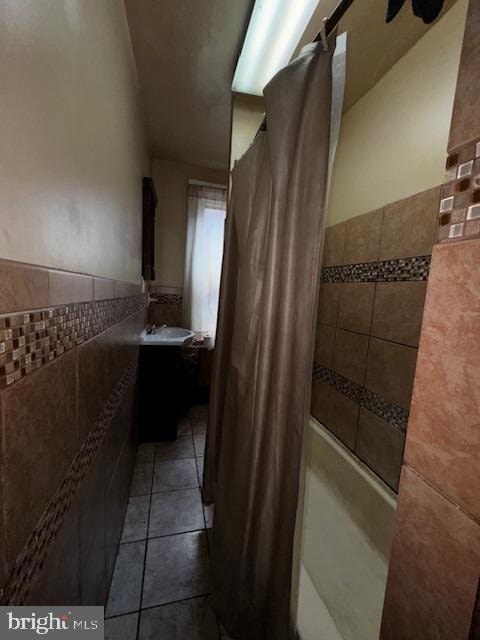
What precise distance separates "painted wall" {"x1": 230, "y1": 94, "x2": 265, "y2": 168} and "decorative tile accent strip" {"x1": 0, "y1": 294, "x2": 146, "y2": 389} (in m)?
1.27

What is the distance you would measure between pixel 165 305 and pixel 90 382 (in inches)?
78.8

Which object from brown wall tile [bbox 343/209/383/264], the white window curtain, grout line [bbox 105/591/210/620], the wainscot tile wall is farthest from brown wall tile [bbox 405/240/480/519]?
the wainscot tile wall

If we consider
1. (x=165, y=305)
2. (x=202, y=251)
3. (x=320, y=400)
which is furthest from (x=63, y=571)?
(x=202, y=251)


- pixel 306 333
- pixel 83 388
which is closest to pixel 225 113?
pixel 306 333

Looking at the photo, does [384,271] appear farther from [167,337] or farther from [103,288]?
[167,337]

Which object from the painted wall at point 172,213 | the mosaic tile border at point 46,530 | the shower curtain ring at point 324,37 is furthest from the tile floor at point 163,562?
the shower curtain ring at point 324,37

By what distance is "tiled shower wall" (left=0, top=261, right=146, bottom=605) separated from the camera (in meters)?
0.42

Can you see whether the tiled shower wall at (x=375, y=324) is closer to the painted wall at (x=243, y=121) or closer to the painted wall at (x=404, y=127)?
the painted wall at (x=404, y=127)

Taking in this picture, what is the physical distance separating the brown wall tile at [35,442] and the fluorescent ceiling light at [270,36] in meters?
1.42

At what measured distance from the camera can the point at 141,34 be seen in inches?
49.1

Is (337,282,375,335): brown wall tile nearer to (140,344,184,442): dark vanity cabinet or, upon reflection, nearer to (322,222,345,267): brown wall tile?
(322,222,345,267): brown wall tile

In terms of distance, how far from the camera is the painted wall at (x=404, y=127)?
93 cm

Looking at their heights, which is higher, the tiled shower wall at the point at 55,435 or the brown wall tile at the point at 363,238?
the brown wall tile at the point at 363,238

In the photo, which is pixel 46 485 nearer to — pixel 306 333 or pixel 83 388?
pixel 83 388
